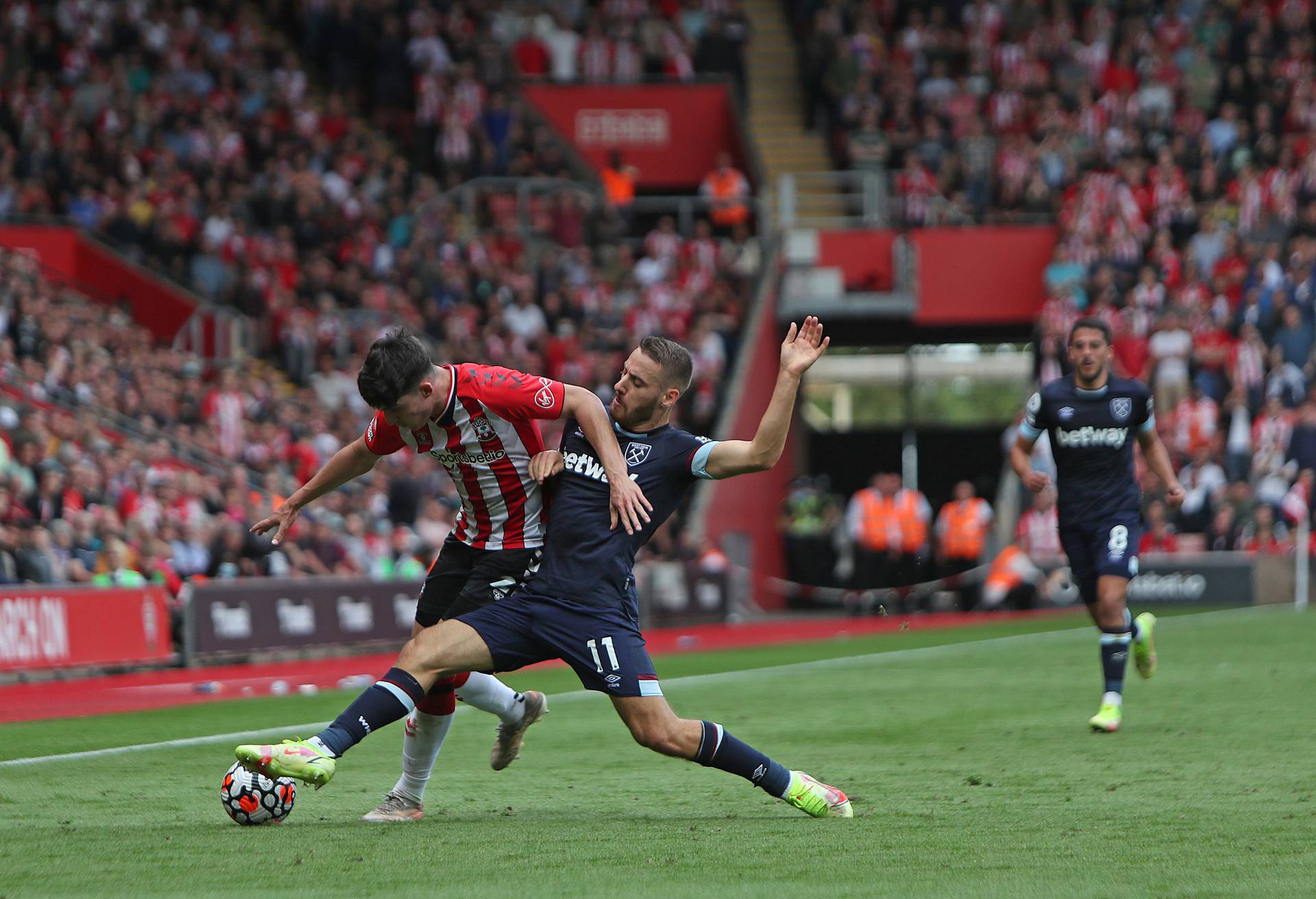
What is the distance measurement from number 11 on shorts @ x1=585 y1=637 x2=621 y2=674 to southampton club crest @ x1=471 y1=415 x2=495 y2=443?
868 millimetres

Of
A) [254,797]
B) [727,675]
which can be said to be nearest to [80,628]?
[727,675]

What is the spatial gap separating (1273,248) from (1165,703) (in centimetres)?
1653

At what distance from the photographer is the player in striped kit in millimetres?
6820

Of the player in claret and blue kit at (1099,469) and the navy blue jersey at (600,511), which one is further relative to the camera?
the player in claret and blue kit at (1099,469)

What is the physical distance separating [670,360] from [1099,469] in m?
4.87

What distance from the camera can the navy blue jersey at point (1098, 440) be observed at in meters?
11.0

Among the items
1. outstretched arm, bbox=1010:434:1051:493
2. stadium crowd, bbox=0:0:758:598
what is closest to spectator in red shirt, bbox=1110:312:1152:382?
stadium crowd, bbox=0:0:758:598

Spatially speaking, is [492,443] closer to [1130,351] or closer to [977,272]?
[1130,351]

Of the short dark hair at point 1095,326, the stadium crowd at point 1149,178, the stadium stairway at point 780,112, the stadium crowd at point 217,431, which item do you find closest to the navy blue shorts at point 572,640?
the short dark hair at point 1095,326

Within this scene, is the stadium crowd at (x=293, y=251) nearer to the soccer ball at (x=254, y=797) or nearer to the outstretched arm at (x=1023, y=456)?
the outstretched arm at (x=1023, y=456)

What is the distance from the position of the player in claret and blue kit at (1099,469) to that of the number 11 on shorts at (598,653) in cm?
454

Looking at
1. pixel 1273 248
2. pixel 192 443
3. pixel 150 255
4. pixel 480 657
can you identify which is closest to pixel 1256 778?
pixel 480 657

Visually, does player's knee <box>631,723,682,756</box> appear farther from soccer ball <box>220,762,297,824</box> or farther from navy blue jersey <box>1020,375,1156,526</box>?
navy blue jersey <box>1020,375,1156,526</box>

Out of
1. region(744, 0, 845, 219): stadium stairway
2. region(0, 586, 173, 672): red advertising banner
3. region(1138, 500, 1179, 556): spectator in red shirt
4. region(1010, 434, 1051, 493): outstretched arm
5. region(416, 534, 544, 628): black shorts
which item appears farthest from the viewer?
region(744, 0, 845, 219): stadium stairway
